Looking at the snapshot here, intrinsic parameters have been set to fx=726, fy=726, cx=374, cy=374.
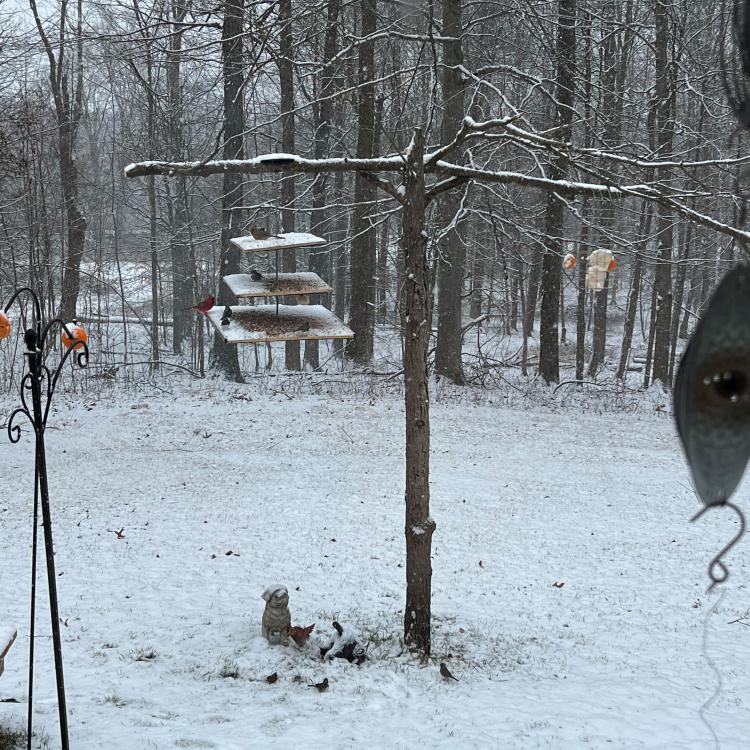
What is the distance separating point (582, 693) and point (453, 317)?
9.86m

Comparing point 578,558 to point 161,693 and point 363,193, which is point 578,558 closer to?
point 161,693

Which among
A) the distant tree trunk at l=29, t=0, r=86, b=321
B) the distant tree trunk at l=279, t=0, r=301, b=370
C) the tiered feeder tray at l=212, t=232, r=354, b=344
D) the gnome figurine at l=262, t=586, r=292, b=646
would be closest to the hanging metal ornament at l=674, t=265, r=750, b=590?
the gnome figurine at l=262, t=586, r=292, b=646

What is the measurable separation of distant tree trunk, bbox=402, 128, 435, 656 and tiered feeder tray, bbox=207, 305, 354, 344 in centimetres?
154

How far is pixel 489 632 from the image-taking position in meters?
5.86

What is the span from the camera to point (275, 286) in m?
6.47

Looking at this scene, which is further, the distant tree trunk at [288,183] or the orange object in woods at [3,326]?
the distant tree trunk at [288,183]

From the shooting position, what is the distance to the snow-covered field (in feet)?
14.8

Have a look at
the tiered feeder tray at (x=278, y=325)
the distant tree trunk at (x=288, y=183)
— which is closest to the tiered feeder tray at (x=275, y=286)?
the tiered feeder tray at (x=278, y=325)

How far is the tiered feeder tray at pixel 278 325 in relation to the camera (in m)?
6.34

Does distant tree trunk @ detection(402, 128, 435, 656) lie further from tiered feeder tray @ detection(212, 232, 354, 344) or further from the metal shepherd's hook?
the metal shepherd's hook

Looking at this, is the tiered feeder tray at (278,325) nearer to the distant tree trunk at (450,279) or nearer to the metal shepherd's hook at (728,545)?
the metal shepherd's hook at (728,545)

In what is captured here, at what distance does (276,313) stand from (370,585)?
107 inches

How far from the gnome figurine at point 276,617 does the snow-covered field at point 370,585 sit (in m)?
0.12

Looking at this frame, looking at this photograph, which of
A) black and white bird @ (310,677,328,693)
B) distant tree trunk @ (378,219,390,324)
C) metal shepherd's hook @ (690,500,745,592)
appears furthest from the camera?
distant tree trunk @ (378,219,390,324)
